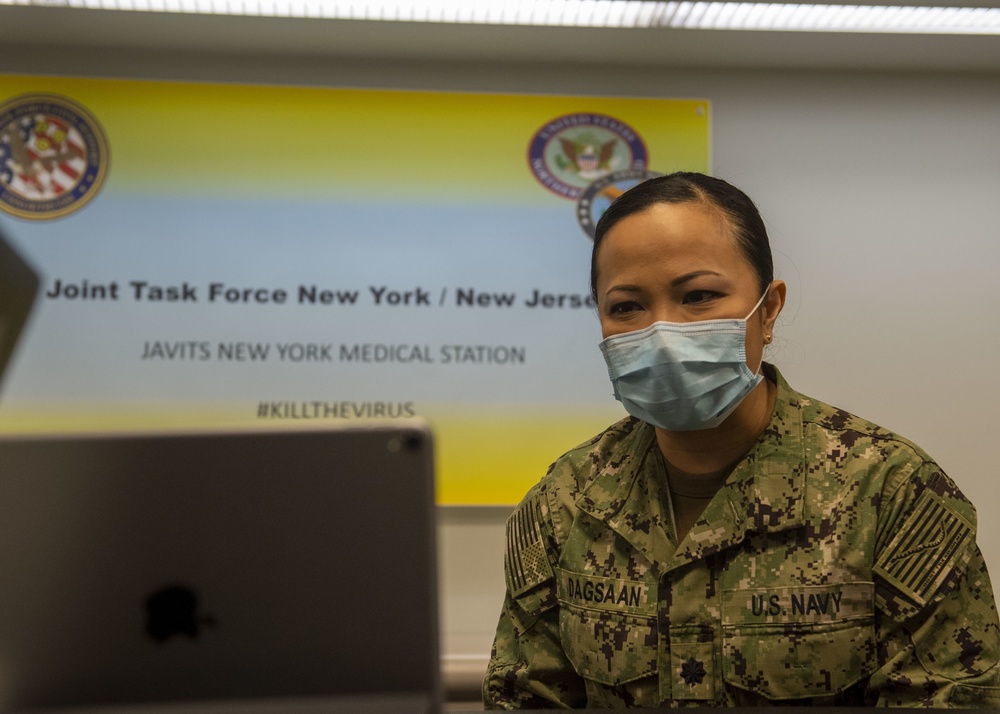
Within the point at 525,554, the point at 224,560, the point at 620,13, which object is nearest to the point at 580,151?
the point at 620,13

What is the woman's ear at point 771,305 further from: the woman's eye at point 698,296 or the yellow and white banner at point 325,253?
A: the yellow and white banner at point 325,253

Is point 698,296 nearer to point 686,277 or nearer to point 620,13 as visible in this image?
point 686,277

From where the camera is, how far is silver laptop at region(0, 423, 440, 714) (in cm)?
63

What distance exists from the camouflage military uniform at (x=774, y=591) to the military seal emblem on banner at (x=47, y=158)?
1.98 meters

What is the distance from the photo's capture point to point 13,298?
2.26 metres

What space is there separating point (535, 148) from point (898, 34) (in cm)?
117

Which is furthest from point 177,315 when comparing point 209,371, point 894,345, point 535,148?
point 894,345

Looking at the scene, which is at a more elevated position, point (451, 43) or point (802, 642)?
point (451, 43)

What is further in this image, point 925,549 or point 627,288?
point 627,288

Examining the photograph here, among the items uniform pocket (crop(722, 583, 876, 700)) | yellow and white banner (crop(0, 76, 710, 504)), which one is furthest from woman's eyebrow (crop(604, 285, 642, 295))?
yellow and white banner (crop(0, 76, 710, 504))

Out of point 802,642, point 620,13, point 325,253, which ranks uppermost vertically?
point 620,13

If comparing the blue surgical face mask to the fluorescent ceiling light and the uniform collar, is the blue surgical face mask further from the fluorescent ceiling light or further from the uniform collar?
the fluorescent ceiling light

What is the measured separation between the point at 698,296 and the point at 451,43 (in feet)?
5.11

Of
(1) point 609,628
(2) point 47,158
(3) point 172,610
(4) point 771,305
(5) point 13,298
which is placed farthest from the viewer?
(2) point 47,158
